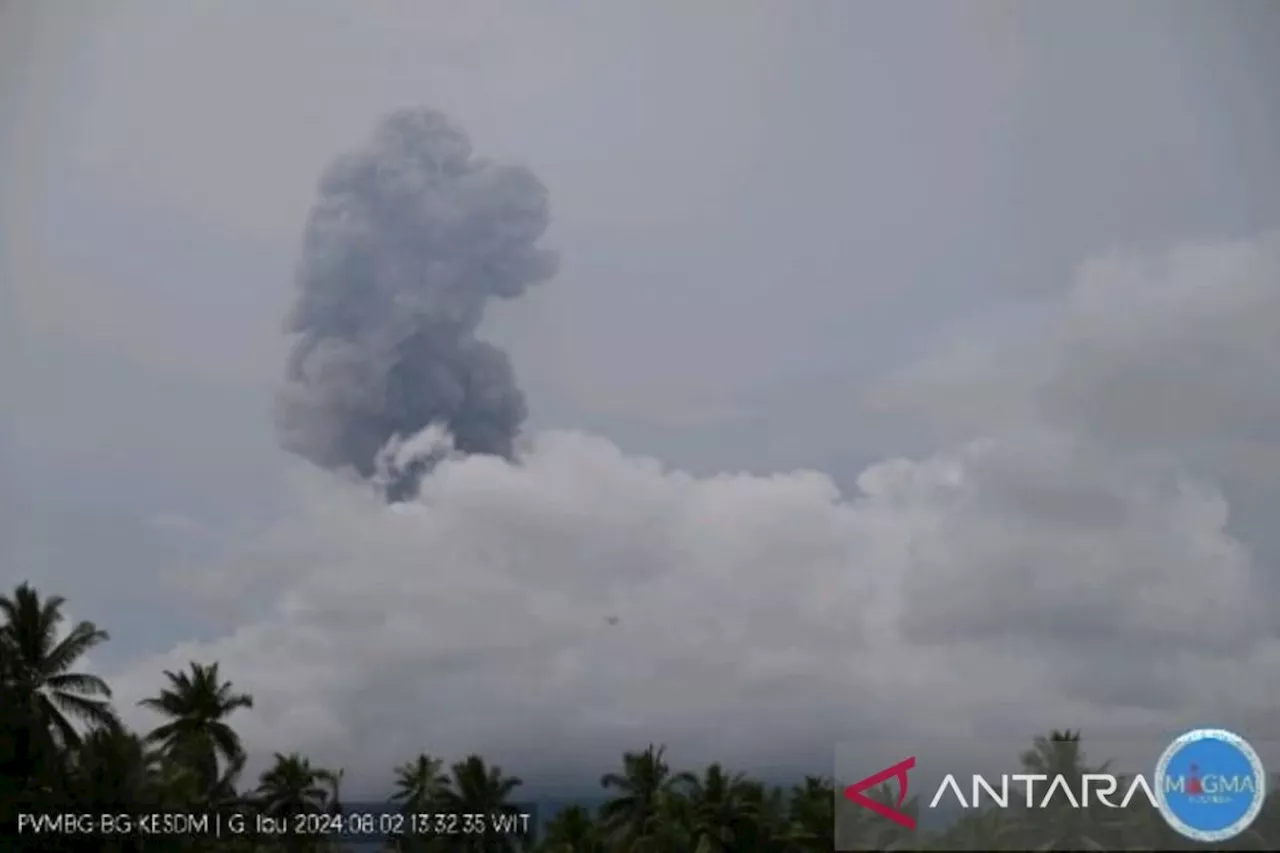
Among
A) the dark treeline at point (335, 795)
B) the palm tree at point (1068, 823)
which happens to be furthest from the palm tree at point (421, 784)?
the palm tree at point (1068, 823)

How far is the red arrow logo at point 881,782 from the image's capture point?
2072cm

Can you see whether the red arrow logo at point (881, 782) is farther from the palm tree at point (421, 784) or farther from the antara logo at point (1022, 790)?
the palm tree at point (421, 784)

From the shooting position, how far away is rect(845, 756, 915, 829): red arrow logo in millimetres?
20719

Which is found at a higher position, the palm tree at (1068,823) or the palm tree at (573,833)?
the palm tree at (1068,823)

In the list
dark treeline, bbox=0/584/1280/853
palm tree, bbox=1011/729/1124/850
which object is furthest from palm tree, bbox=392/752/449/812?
palm tree, bbox=1011/729/1124/850

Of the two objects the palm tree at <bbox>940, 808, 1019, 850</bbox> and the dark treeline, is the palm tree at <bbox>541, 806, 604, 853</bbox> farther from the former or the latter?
the palm tree at <bbox>940, 808, 1019, 850</bbox>

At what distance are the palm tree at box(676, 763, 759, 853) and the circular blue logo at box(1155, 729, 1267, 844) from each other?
82.6 feet

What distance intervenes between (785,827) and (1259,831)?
1020 inches

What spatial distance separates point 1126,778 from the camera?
71.4 ft

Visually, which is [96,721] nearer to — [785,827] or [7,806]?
[7,806]

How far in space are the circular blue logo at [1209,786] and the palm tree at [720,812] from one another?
25173 millimetres

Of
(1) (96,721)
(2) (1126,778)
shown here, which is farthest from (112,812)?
(2) (1126,778)

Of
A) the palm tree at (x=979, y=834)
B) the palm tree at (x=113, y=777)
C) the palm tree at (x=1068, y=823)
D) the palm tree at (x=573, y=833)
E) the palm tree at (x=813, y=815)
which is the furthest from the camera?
the palm tree at (x=573, y=833)

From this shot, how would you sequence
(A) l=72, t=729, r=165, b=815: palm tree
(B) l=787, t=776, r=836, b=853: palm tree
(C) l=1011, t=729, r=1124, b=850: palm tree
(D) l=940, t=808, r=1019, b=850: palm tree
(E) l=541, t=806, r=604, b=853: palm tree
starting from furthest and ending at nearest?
1. (E) l=541, t=806, r=604, b=853: palm tree
2. (B) l=787, t=776, r=836, b=853: palm tree
3. (A) l=72, t=729, r=165, b=815: palm tree
4. (C) l=1011, t=729, r=1124, b=850: palm tree
5. (D) l=940, t=808, r=1019, b=850: palm tree
